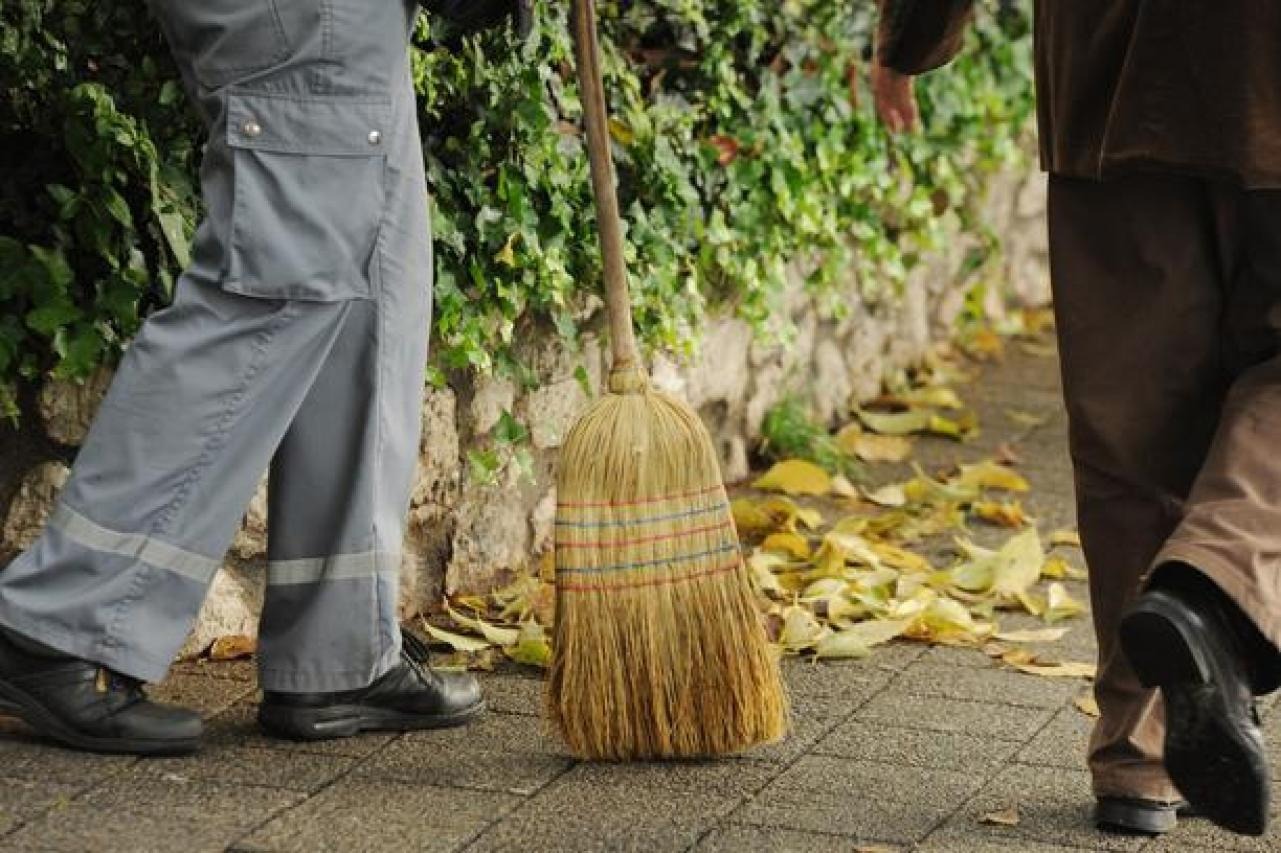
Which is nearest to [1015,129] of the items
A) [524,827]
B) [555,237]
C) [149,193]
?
[555,237]

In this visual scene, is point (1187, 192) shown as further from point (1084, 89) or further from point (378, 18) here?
point (378, 18)

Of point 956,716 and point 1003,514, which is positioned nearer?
point 956,716

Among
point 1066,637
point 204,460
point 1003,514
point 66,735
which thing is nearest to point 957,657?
point 1066,637

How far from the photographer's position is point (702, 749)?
137 inches

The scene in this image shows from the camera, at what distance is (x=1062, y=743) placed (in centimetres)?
370

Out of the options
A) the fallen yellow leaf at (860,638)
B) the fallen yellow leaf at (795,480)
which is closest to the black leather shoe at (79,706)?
the fallen yellow leaf at (860,638)

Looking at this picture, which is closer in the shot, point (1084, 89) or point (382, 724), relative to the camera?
point (1084, 89)

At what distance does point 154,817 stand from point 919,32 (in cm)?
164

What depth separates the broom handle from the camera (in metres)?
3.50

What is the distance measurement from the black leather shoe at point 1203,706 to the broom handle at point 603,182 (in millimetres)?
956

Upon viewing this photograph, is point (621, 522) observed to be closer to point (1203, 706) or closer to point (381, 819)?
point (381, 819)

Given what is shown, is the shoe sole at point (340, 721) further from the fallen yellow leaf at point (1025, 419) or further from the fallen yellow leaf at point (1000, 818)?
the fallen yellow leaf at point (1025, 419)

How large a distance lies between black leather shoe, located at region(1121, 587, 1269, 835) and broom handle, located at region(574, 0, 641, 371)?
37.6 inches

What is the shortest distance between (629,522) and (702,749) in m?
0.36
